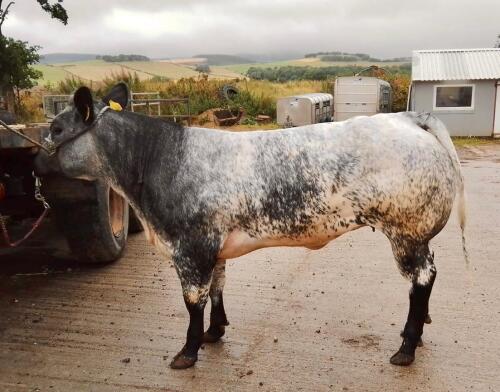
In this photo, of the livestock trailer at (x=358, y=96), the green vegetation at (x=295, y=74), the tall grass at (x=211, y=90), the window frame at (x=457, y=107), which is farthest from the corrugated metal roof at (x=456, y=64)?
the green vegetation at (x=295, y=74)

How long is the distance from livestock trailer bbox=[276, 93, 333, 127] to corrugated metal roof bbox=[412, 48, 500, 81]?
3668 mm

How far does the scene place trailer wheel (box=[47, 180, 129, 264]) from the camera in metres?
5.03

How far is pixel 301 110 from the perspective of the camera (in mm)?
19609

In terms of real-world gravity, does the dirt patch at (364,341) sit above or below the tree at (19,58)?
below

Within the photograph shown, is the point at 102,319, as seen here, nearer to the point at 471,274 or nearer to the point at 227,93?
the point at 471,274

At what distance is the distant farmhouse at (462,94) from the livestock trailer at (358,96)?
2.30 metres

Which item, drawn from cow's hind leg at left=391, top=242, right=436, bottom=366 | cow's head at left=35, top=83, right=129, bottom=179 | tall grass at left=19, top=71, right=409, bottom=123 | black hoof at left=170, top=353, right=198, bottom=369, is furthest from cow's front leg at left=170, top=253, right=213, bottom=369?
tall grass at left=19, top=71, right=409, bottom=123

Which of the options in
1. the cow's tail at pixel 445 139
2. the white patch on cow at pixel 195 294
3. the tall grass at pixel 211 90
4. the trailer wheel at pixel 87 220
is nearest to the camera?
the cow's tail at pixel 445 139

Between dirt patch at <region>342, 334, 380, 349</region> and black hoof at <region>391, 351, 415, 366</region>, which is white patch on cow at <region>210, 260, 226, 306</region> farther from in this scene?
black hoof at <region>391, 351, 415, 366</region>

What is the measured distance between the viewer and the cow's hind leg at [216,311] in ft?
13.0

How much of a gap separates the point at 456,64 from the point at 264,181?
1761 centimetres

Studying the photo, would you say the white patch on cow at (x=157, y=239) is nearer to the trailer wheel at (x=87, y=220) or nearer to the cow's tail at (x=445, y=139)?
the trailer wheel at (x=87, y=220)

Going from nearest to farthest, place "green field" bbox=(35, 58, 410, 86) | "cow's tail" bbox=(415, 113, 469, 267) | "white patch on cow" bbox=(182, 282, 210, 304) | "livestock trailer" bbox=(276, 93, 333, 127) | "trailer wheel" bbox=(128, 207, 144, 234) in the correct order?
1. "cow's tail" bbox=(415, 113, 469, 267)
2. "white patch on cow" bbox=(182, 282, 210, 304)
3. "trailer wheel" bbox=(128, 207, 144, 234)
4. "livestock trailer" bbox=(276, 93, 333, 127)
5. "green field" bbox=(35, 58, 410, 86)

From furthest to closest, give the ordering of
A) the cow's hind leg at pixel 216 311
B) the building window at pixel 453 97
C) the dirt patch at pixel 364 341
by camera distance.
Answer: the building window at pixel 453 97, the cow's hind leg at pixel 216 311, the dirt patch at pixel 364 341
